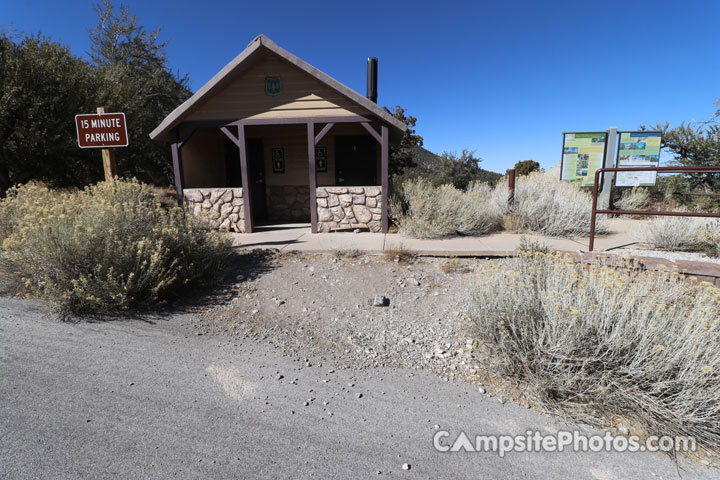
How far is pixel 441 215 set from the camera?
7.79 m

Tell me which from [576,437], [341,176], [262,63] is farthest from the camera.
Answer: [341,176]

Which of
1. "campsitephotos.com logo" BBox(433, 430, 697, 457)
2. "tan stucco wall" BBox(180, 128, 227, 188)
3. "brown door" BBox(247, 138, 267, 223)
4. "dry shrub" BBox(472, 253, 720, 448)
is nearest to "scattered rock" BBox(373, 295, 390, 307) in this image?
"dry shrub" BBox(472, 253, 720, 448)

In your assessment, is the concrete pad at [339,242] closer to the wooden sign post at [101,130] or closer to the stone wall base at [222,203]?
the stone wall base at [222,203]

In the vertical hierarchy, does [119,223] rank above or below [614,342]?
above

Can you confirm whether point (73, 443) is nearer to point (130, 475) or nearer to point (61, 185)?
point (130, 475)

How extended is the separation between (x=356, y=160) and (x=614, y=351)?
855 cm

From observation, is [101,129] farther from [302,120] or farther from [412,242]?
[412,242]

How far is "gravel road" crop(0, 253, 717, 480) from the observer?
2.37 m

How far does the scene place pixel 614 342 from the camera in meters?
2.96

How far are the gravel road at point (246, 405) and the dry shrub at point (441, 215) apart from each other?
3209 mm

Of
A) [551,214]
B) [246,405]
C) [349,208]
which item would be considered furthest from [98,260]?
[551,214]

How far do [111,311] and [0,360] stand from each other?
1081mm

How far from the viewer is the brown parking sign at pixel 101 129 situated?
6.14m

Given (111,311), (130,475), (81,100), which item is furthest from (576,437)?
(81,100)
